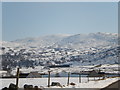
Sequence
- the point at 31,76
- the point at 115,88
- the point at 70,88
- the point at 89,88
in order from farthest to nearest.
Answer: the point at 31,76 → the point at 115,88 → the point at 89,88 → the point at 70,88

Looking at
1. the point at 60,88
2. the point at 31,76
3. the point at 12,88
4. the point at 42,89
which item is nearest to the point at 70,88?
the point at 60,88

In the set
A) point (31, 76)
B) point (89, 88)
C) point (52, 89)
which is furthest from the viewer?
point (31, 76)

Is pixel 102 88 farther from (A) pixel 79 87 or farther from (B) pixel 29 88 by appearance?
(B) pixel 29 88

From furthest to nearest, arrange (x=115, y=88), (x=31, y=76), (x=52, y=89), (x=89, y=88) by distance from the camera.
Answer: (x=31, y=76), (x=115, y=88), (x=89, y=88), (x=52, y=89)

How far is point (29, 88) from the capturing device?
13.6 m

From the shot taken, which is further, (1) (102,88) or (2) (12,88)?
(1) (102,88)

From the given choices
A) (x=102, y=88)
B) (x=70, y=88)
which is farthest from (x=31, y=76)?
(x=70, y=88)

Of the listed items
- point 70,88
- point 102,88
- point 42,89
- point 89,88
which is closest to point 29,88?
point 42,89

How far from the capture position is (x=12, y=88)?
14094 mm

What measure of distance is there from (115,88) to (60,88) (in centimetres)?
508

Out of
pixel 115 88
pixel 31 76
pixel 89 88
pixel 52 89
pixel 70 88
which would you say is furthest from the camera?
pixel 31 76

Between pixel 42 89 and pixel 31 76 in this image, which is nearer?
pixel 42 89

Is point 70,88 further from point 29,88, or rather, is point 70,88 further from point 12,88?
point 12,88

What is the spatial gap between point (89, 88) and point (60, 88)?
2.58 metres
